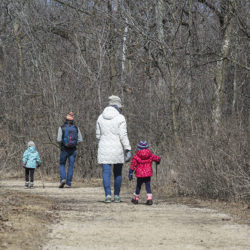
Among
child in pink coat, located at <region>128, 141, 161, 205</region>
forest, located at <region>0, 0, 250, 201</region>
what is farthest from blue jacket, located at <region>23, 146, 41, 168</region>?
child in pink coat, located at <region>128, 141, 161, 205</region>

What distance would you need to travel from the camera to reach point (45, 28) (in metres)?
23.4

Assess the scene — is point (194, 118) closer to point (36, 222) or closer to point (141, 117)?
point (141, 117)

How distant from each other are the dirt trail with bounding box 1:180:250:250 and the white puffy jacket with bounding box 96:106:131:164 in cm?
88

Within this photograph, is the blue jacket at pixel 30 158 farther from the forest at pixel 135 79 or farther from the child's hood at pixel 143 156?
the child's hood at pixel 143 156

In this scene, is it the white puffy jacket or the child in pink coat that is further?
the white puffy jacket

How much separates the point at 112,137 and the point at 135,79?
9841mm

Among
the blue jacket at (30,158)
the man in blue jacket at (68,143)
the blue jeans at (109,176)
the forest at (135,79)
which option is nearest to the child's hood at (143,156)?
the blue jeans at (109,176)

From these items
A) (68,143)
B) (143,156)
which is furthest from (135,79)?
(143,156)

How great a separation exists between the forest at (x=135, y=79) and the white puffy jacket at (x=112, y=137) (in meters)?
1.63

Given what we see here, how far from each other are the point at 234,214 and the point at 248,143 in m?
1.95

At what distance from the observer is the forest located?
15773 mm

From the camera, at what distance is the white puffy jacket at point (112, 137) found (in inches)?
450

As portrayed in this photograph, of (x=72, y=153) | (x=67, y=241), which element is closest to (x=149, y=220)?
(x=67, y=241)

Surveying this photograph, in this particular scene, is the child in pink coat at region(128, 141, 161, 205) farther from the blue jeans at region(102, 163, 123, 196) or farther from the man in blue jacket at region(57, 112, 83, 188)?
the man in blue jacket at region(57, 112, 83, 188)
